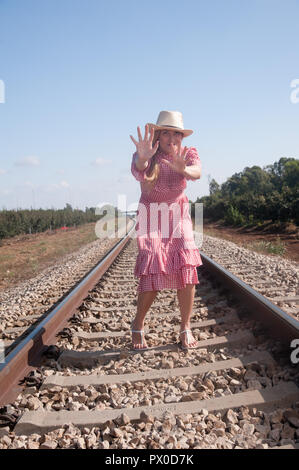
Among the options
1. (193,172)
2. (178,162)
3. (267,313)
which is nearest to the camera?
(178,162)

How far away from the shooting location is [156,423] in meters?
1.77

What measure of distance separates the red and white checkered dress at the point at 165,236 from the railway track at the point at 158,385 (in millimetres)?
490

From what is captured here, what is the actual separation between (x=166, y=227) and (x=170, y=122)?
0.68 m

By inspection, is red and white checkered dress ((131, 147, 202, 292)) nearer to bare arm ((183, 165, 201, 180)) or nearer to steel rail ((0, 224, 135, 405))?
bare arm ((183, 165, 201, 180))

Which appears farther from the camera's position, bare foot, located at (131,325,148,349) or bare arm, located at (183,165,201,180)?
bare foot, located at (131,325,148,349)

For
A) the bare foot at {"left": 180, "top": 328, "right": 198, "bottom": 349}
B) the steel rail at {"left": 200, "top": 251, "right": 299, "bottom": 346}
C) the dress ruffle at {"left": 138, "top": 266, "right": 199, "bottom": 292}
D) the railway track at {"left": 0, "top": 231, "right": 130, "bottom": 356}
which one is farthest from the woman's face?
the railway track at {"left": 0, "top": 231, "right": 130, "bottom": 356}

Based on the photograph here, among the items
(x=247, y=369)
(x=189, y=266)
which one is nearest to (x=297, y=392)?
(x=247, y=369)

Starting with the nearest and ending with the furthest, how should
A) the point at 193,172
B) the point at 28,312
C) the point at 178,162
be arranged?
the point at 178,162
the point at 193,172
the point at 28,312

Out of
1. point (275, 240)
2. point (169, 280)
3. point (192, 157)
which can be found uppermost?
point (192, 157)

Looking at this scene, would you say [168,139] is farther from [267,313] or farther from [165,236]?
[267,313]

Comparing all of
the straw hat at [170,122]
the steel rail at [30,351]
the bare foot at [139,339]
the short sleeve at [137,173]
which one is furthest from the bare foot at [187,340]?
the straw hat at [170,122]

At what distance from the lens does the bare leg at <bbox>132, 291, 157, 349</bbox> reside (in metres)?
2.67

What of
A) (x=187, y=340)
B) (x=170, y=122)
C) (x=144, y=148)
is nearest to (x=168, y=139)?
(x=170, y=122)

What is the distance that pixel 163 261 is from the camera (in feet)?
8.55
